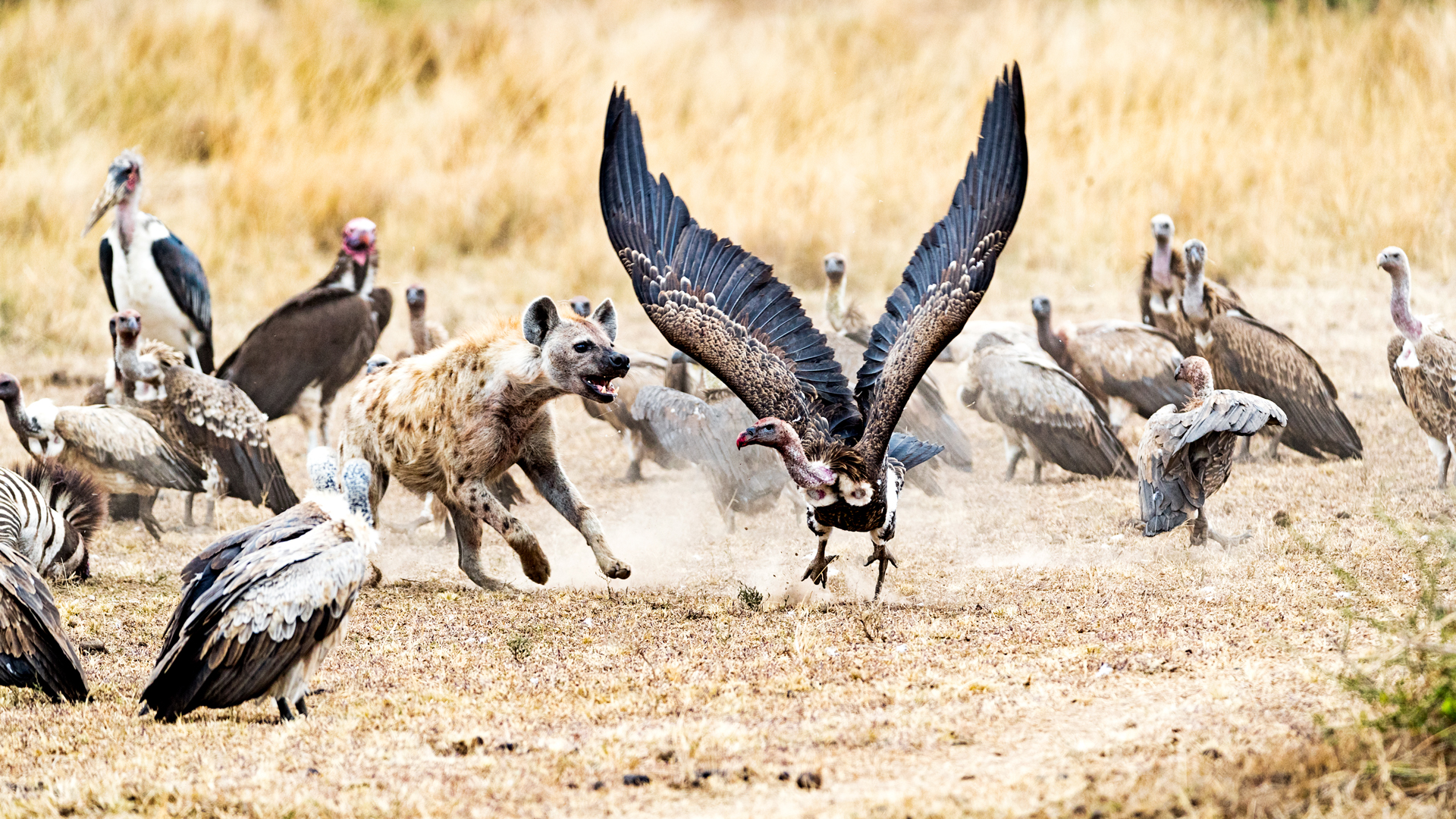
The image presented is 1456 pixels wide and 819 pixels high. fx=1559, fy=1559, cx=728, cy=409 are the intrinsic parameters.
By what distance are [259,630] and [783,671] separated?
1577 mm

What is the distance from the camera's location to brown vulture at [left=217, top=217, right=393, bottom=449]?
351 inches

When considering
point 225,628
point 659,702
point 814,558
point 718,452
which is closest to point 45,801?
point 225,628

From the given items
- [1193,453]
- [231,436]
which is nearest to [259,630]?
[231,436]

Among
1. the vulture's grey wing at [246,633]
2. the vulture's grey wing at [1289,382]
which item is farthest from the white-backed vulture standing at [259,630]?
the vulture's grey wing at [1289,382]

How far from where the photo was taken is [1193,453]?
6371 millimetres

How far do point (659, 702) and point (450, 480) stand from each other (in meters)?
1.93

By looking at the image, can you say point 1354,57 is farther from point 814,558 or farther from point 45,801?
point 45,801

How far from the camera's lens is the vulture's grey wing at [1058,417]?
792 centimetres

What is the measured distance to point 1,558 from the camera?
15.8 feet

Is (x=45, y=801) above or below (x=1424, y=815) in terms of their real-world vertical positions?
below

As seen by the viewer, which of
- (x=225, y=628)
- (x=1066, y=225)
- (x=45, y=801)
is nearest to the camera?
(x=45, y=801)

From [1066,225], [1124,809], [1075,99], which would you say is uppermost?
[1075,99]

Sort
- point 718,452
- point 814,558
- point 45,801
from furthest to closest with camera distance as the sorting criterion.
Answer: point 718,452, point 814,558, point 45,801

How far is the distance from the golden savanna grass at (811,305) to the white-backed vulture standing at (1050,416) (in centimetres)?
26
